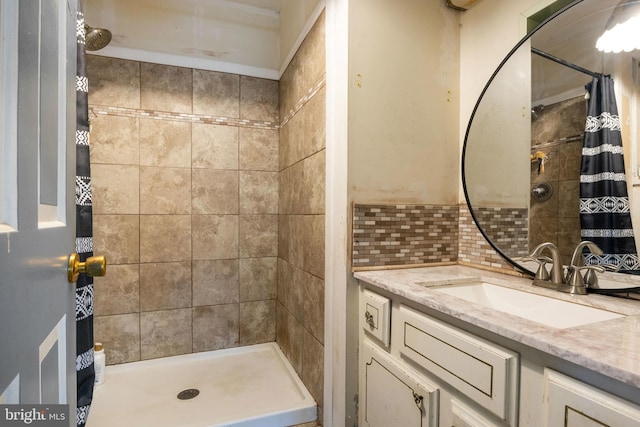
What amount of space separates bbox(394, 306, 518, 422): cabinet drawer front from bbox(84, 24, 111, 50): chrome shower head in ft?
6.29

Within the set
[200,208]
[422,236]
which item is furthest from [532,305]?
[200,208]

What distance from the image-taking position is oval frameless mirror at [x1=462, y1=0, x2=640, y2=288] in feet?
3.27

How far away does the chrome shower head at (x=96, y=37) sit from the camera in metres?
1.62

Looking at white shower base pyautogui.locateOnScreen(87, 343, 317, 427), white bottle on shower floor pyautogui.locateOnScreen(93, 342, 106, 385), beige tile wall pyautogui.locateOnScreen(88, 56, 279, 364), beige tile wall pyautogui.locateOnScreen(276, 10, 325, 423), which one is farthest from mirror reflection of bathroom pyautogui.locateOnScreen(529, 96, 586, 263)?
white bottle on shower floor pyautogui.locateOnScreen(93, 342, 106, 385)

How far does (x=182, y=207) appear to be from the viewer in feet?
7.11

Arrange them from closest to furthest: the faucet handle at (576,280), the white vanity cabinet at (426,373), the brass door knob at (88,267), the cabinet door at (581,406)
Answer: the cabinet door at (581,406) < the brass door knob at (88,267) < the white vanity cabinet at (426,373) < the faucet handle at (576,280)

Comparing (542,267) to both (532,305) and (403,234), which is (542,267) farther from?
(403,234)

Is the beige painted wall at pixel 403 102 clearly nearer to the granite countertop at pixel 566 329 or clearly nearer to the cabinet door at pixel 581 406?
the granite countertop at pixel 566 329

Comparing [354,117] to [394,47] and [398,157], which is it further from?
[394,47]

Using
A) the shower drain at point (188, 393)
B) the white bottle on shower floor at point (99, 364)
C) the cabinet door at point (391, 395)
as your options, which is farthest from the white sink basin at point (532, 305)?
the white bottle on shower floor at point (99, 364)

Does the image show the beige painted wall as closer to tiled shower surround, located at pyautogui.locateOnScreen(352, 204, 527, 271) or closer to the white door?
tiled shower surround, located at pyautogui.locateOnScreen(352, 204, 527, 271)

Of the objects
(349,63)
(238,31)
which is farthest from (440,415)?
(238,31)

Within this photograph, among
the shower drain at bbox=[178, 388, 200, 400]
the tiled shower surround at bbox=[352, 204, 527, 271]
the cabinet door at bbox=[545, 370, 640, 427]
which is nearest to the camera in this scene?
the cabinet door at bbox=[545, 370, 640, 427]

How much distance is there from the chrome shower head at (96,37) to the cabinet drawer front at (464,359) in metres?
1.92
